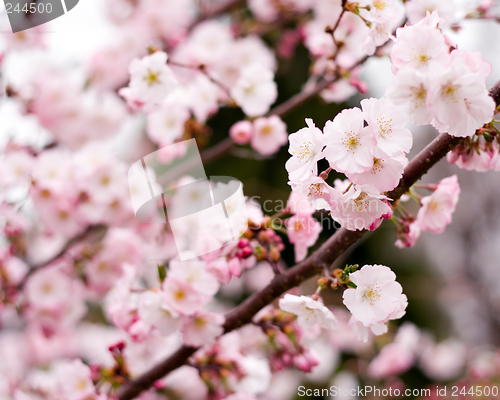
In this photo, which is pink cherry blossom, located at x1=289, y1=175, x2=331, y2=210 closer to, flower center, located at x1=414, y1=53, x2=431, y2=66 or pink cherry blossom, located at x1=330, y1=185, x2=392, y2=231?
pink cherry blossom, located at x1=330, y1=185, x2=392, y2=231

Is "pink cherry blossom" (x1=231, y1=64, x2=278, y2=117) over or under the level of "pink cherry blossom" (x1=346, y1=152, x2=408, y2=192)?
under

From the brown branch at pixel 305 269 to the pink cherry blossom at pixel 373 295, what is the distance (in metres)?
0.09

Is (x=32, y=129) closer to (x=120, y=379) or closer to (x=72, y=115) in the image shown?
(x=72, y=115)

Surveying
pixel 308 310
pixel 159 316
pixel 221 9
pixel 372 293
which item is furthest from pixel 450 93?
pixel 221 9

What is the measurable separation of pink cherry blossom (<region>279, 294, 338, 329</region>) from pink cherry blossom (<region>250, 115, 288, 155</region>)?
715mm

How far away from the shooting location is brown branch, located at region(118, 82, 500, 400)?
66cm

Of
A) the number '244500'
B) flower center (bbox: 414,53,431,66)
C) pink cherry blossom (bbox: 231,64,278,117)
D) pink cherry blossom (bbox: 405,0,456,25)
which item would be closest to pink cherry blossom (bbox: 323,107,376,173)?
flower center (bbox: 414,53,431,66)

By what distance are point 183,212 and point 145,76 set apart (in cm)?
36

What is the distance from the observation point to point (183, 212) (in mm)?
1071

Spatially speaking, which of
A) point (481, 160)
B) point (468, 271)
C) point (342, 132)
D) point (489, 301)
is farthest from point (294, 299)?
point (468, 271)

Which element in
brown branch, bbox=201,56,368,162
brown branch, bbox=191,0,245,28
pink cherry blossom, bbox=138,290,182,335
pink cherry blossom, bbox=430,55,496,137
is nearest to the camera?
pink cherry blossom, bbox=430,55,496,137

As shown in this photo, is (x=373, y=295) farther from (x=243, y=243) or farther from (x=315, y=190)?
(x=243, y=243)

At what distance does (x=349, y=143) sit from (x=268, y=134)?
79 cm

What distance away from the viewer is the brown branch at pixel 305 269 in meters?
0.66
